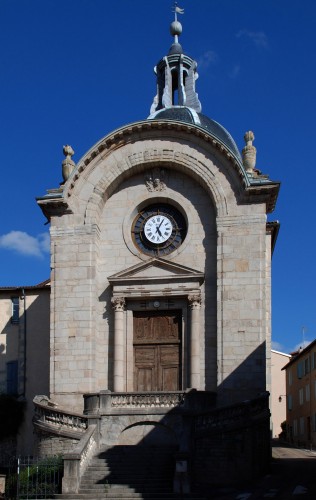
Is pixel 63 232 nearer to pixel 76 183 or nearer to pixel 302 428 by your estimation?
pixel 76 183

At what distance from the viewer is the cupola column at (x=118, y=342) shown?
30.2 metres

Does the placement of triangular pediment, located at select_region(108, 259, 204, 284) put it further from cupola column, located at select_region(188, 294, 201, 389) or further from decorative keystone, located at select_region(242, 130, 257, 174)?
decorative keystone, located at select_region(242, 130, 257, 174)

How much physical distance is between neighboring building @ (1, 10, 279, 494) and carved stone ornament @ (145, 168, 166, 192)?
0.13ft

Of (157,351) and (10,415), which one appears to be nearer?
(157,351)

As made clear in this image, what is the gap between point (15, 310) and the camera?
36594 mm

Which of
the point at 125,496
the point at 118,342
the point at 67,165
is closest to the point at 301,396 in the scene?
the point at 118,342

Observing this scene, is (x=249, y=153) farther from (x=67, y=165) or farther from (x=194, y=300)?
(x=67, y=165)

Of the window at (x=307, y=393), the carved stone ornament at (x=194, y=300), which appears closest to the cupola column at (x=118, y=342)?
→ the carved stone ornament at (x=194, y=300)

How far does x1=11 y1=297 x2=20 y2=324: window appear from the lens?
3641cm

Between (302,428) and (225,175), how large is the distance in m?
27.4

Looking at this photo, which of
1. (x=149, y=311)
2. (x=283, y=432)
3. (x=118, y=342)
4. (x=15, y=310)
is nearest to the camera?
(x=118, y=342)

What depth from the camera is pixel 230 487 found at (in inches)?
942

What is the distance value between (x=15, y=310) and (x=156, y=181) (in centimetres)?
963

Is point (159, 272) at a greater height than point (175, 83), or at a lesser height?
lesser
